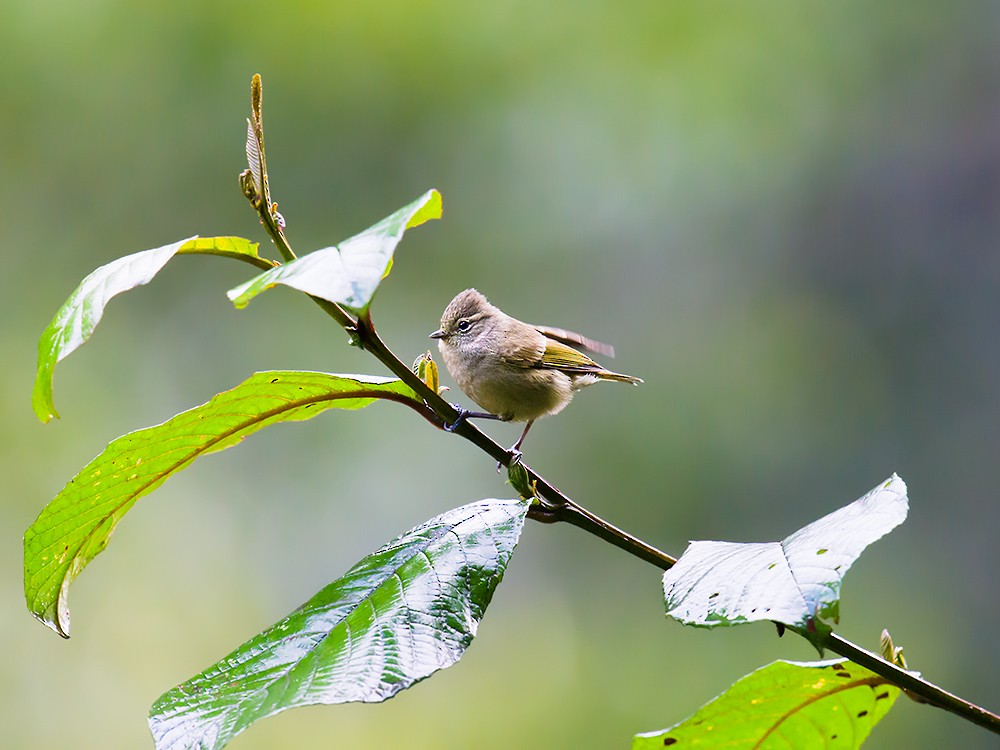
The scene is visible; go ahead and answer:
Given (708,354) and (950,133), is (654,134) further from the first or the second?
(950,133)

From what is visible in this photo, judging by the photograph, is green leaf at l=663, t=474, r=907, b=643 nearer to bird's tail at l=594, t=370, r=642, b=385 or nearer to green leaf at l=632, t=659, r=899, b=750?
green leaf at l=632, t=659, r=899, b=750

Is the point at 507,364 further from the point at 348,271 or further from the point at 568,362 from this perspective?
the point at 348,271

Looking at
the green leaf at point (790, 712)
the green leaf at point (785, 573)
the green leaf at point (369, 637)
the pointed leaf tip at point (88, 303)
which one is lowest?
the green leaf at point (790, 712)

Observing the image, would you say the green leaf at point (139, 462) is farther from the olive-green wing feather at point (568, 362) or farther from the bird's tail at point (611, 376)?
the bird's tail at point (611, 376)

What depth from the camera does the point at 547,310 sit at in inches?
196

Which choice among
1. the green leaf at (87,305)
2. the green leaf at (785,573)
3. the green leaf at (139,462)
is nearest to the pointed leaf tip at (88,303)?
the green leaf at (87,305)

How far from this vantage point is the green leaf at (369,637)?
750 mm

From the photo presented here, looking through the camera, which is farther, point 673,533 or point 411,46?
point 411,46

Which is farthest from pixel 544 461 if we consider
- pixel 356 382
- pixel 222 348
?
pixel 356 382

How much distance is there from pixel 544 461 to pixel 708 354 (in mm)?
980

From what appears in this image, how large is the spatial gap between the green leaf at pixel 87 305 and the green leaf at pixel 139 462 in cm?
12

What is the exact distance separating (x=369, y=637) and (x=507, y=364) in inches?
64.7

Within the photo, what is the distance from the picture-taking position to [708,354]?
15.8 feet

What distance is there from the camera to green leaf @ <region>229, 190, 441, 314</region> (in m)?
0.62
